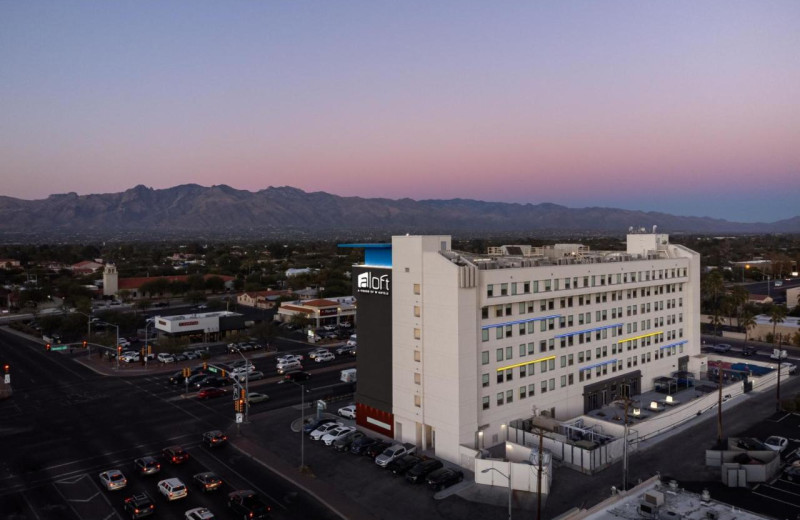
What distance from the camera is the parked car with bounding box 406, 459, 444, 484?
126ft

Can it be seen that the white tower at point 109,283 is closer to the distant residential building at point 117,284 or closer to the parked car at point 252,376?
the distant residential building at point 117,284

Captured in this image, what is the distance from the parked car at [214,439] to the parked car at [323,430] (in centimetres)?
720

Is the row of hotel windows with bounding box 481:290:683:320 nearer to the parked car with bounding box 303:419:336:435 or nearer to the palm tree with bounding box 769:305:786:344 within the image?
the parked car with bounding box 303:419:336:435

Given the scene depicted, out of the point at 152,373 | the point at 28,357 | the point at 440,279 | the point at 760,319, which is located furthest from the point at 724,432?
the point at 28,357

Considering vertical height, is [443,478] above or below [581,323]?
below

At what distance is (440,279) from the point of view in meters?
42.6

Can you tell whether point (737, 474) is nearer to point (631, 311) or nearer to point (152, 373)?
point (631, 311)

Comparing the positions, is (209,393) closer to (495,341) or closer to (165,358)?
(165,358)

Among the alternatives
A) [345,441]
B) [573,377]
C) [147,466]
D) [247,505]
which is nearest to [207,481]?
[247,505]

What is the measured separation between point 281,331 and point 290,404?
143 feet

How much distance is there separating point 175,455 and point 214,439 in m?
3.78

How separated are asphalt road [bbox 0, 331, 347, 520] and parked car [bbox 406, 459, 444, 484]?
6.80 meters

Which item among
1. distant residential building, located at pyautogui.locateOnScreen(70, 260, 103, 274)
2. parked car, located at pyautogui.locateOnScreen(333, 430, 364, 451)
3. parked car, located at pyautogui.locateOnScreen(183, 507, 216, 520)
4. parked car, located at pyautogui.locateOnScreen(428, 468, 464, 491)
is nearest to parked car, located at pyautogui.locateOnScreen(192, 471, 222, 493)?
parked car, located at pyautogui.locateOnScreen(183, 507, 216, 520)

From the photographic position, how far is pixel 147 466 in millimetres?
39781
